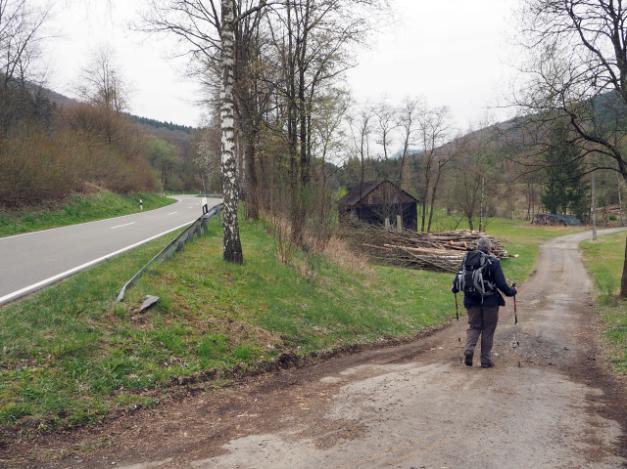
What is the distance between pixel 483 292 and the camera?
7258mm

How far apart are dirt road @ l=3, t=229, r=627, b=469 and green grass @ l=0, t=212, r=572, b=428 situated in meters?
0.50

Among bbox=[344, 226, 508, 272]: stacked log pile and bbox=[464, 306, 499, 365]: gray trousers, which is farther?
bbox=[344, 226, 508, 272]: stacked log pile

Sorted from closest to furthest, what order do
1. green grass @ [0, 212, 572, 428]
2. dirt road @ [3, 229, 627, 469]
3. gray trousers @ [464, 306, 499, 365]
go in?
dirt road @ [3, 229, 627, 469] → green grass @ [0, 212, 572, 428] → gray trousers @ [464, 306, 499, 365]

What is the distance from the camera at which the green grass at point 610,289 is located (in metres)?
9.09

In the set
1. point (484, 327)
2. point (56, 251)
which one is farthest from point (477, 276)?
point (56, 251)

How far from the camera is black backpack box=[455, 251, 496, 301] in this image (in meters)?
7.27

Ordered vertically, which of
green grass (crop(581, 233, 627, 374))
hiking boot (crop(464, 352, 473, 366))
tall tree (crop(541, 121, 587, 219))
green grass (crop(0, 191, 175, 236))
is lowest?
green grass (crop(581, 233, 627, 374))

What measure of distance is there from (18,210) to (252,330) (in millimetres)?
17038

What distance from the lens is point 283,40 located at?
55.9ft

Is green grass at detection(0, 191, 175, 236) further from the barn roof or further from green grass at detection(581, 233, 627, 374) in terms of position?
the barn roof

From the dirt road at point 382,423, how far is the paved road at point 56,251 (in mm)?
4321

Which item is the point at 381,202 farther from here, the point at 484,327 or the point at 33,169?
the point at 484,327

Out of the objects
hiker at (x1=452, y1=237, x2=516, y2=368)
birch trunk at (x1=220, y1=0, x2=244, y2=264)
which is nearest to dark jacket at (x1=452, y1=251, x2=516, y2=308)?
hiker at (x1=452, y1=237, x2=516, y2=368)

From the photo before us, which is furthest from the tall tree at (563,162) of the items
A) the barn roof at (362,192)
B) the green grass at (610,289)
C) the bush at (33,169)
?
the barn roof at (362,192)
